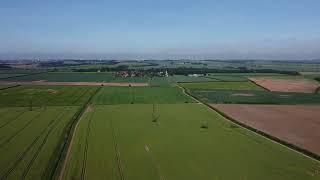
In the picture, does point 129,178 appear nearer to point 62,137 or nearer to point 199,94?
point 62,137

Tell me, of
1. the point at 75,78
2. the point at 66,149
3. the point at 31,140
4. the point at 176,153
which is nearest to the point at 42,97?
the point at 31,140

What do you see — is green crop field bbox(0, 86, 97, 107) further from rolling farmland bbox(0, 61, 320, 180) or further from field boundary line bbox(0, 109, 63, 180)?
field boundary line bbox(0, 109, 63, 180)

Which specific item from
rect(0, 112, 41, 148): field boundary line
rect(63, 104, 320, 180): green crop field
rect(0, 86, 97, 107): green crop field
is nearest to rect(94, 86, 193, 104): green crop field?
rect(0, 86, 97, 107): green crop field

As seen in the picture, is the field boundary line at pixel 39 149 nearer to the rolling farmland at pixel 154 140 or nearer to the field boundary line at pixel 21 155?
the rolling farmland at pixel 154 140

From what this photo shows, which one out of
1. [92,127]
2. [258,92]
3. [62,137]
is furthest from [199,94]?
[62,137]

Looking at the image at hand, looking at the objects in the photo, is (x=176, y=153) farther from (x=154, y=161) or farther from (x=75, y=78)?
(x=75, y=78)
